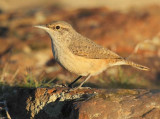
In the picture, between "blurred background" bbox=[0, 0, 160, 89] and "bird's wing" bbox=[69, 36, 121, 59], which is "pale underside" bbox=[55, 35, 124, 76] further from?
"blurred background" bbox=[0, 0, 160, 89]

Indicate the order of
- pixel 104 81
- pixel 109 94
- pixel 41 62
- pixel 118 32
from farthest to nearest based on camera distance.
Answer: pixel 118 32, pixel 41 62, pixel 104 81, pixel 109 94

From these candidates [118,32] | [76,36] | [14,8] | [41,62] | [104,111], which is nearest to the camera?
[104,111]

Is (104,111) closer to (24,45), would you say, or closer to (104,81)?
(104,81)

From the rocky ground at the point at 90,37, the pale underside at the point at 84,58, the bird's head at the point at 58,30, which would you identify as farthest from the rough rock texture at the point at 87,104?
the rocky ground at the point at 90,37

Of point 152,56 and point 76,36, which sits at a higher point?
point 76,36

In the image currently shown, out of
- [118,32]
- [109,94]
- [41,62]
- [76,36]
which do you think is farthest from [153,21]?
Result: [109,94]

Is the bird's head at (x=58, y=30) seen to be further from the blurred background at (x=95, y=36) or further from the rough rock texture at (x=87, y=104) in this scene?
the blurred background at (x=95, y=36)
